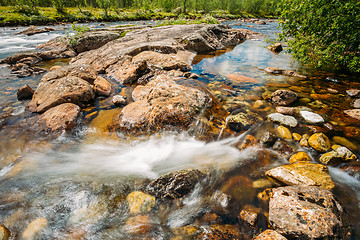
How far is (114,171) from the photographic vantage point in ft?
13.3

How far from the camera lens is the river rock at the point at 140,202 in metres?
3.04

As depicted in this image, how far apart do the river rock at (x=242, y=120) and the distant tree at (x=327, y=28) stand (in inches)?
182

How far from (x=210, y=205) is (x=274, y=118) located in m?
3.72

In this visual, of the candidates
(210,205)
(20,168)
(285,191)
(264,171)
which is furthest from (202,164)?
(20,168)

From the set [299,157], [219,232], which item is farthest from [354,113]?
[219,232]

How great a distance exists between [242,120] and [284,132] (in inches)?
48.3

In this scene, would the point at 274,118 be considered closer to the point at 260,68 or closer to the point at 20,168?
the point at 260,68

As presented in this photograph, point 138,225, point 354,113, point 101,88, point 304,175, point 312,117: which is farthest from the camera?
point 101,88

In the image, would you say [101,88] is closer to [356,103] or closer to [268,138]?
[268,138]

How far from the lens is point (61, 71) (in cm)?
758

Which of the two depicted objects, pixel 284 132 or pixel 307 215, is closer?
pixel 307 215

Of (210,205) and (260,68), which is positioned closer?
(210,205)

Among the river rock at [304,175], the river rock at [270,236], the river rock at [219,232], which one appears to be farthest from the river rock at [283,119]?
the river rock at [219,232]

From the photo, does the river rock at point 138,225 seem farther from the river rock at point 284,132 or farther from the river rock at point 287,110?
the river rock at point 287,110
